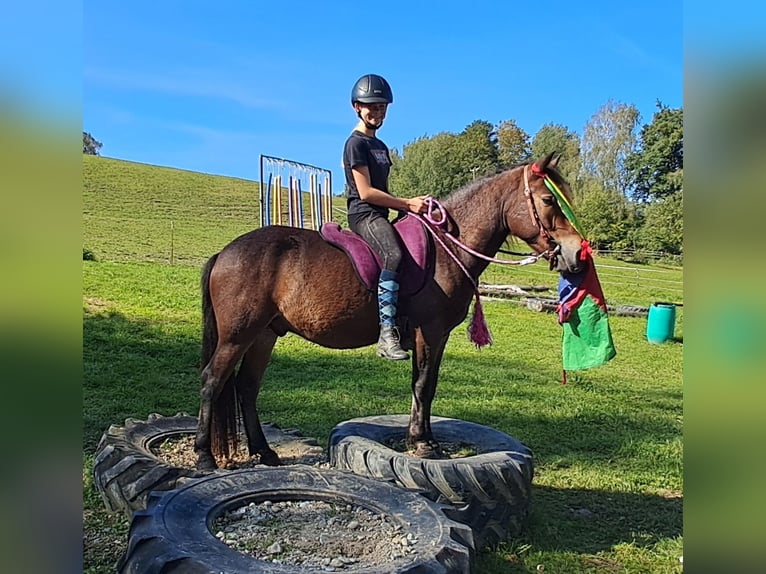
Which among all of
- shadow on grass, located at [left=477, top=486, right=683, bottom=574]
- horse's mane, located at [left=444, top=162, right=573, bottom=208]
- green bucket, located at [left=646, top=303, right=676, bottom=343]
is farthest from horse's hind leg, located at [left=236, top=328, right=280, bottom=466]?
green bucket, located at [left=646, top=303, right=676, bottom=343]

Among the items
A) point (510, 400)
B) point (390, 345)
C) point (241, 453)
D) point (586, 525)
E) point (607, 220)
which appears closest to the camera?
point (390, 345)

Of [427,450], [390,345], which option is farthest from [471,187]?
[427,450]

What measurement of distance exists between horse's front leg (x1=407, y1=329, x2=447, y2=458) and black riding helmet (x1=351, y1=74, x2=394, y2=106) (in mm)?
1505

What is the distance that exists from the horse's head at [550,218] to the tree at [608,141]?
105 feet

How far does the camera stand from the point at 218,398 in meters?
4.06

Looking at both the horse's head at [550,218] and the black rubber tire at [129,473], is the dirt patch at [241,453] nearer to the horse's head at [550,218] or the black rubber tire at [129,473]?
the black rubber tire at [129,473]

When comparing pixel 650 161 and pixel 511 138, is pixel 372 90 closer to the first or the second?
pixel 650 161

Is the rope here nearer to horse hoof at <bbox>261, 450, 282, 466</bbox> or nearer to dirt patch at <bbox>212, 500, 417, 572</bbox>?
dirt patch at <bbox>212, 500, 417, 572</bbox>

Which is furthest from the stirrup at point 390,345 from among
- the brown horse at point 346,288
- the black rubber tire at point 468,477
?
the black rubber tire at point 468,477

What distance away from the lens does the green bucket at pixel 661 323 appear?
11992mm

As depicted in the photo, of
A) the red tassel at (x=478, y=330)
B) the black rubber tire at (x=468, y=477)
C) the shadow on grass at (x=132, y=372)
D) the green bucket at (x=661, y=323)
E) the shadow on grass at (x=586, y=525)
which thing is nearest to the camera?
the black rubber tire at (x=468, y=477)

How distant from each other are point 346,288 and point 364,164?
2.63ft

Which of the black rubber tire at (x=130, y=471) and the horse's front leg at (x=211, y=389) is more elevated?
the horse's front leg at (x=211, y=389)
